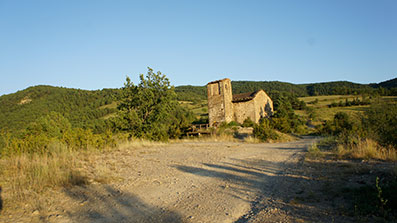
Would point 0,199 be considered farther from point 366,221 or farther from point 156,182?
point 366,221

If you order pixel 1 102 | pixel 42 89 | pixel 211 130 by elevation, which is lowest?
pixel 211 130

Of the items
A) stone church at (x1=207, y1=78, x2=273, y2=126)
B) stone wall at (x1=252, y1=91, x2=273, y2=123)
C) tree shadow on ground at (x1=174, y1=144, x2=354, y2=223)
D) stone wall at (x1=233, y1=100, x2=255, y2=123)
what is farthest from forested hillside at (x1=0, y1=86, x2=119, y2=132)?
tree shadow on ground at (x1=174, y1=144, x2=354, y2=223)

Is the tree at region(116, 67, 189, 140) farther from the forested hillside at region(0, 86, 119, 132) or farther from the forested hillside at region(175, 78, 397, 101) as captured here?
the forested hillside at region(175, 78, 397, 101)

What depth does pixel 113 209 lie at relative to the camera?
3.68 metres

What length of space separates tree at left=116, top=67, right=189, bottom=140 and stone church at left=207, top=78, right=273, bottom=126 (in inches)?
602

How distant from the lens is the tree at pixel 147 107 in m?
17.5

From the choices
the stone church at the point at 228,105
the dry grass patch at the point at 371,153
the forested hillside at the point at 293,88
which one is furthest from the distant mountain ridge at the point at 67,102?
the dry grass patch at the point at 371,153

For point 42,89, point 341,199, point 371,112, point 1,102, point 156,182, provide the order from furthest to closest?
point 42,89 → point 1,102 → point 371,112 → point 156,182 → point 341,199

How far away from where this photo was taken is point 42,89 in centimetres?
9006

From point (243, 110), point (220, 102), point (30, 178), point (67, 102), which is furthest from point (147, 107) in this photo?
point (67, 102)

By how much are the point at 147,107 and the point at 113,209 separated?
1498cm

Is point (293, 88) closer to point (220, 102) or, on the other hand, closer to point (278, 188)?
point (220, 102)

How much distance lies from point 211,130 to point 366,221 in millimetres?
22230

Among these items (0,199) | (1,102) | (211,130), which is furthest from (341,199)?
(1,102)
